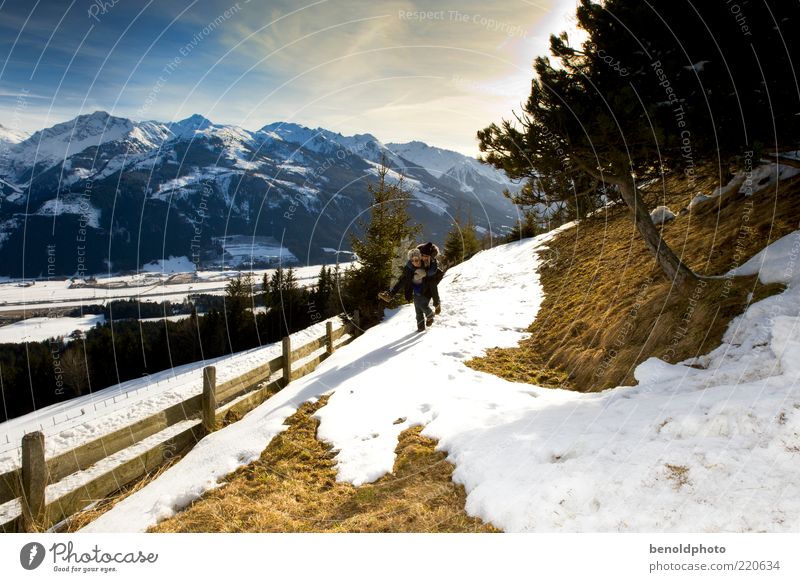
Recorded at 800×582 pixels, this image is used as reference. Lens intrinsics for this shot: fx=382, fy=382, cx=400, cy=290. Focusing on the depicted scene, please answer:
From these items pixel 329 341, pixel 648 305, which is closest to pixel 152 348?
pixel 329 341

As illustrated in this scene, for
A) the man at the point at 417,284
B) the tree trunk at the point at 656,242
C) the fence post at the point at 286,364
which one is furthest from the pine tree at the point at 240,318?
the tree trunk at the point at 656,242

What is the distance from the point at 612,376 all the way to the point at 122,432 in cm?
794

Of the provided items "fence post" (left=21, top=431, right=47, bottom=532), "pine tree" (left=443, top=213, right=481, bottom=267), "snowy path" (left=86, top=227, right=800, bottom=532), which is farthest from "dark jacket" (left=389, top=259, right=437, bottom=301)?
"pine tree" (left=443, top=213, right=481, bottom=267)

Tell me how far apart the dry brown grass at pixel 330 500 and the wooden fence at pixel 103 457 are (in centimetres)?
172

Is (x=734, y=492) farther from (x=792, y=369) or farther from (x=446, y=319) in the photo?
(x=446, y=319)

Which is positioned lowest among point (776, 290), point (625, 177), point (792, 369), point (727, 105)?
point (792, 369)

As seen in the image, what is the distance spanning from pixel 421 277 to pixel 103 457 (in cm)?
904

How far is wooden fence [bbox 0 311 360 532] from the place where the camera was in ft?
15.4

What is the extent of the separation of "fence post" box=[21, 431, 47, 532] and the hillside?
0.82m

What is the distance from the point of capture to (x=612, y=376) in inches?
269

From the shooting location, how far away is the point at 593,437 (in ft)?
14.4

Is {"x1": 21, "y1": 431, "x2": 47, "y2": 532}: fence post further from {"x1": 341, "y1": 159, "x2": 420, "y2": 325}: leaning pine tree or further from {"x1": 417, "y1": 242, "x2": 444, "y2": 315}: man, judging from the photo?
{"x1": 341, "y1": 159, "x2": 420, "y2": 325}: leaning pine tree
